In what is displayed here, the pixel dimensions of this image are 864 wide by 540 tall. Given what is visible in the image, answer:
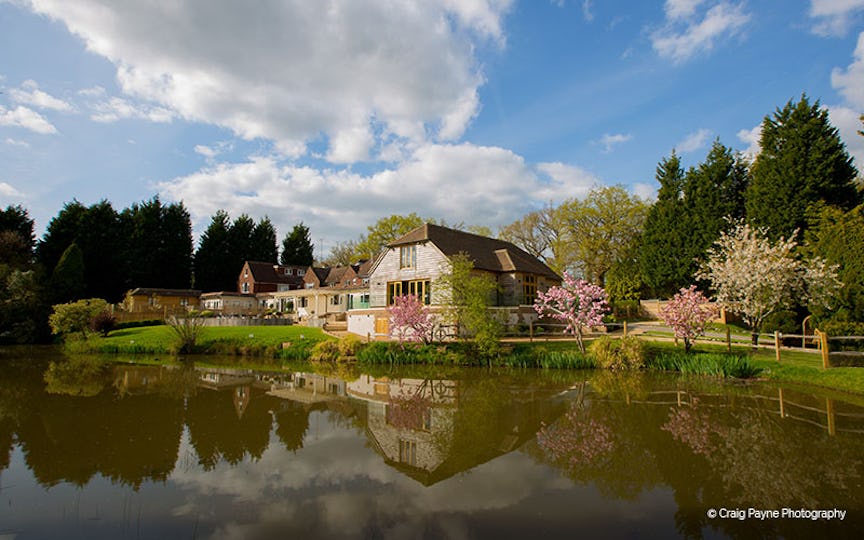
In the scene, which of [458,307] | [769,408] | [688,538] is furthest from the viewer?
[458,307]

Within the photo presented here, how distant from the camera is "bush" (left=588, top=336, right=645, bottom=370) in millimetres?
16750

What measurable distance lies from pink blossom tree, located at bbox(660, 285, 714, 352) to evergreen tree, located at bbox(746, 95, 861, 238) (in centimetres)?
1206

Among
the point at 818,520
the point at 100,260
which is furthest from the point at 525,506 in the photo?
the point at 100,260

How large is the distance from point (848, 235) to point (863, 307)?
3.32 meters

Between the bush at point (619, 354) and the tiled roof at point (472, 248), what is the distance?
938 cm

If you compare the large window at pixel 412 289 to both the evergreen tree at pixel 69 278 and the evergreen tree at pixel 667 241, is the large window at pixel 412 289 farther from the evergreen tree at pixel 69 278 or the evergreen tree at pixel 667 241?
the evergreen tree at pixel 69 278

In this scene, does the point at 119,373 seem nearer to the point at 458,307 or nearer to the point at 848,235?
the point at 458,307

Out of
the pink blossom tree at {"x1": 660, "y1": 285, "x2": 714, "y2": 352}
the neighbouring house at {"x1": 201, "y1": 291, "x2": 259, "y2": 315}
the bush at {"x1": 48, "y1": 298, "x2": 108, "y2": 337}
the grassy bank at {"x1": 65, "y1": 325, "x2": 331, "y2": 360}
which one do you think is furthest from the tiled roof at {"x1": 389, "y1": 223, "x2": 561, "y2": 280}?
the neighbouring house at {"x1": 201, "y1": 291, "x2": 259, "y2": 315}

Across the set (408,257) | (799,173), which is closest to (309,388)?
(408,257)

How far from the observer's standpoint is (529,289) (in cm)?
2798

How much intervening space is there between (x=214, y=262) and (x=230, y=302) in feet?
41.8

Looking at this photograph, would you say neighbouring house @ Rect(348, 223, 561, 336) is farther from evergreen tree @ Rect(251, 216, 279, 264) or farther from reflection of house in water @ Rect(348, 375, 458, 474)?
evergreen tree @ Rect(251, 216, 279, 264)

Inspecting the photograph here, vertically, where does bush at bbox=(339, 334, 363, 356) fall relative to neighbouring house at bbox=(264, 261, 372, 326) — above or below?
below

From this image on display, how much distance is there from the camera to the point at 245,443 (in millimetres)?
8156
